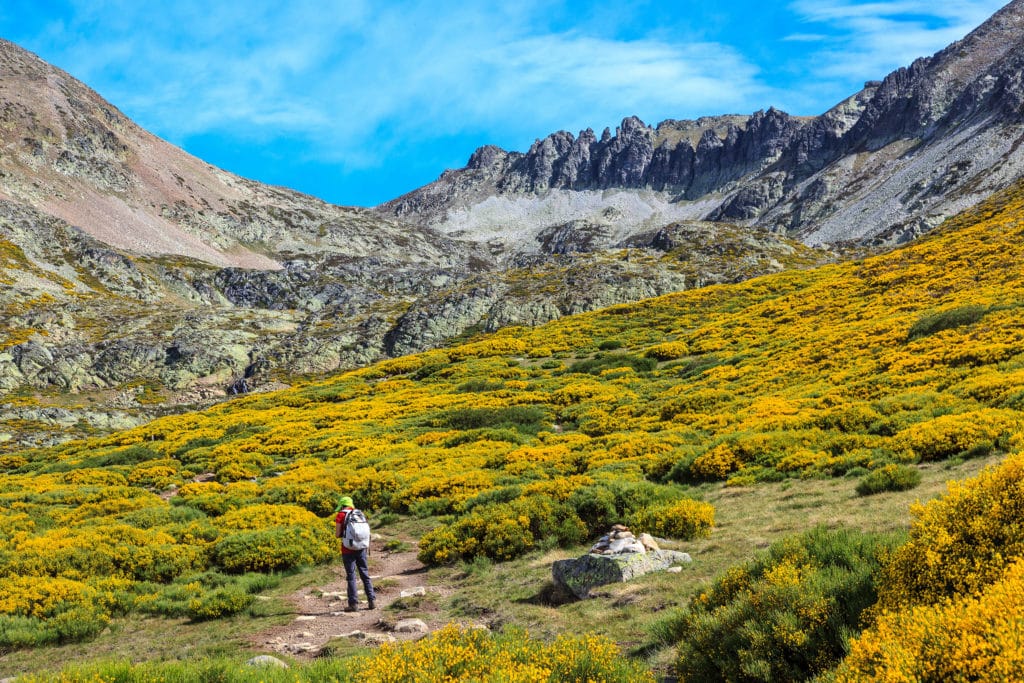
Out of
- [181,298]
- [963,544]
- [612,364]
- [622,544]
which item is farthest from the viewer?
[181,298]

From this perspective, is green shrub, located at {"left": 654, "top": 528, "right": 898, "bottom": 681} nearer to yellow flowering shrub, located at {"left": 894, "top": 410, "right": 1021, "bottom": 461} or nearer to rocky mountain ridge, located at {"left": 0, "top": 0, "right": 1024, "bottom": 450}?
yellow flowering shrub, located at {"left": 894, "top": 410, "right": 1021, "bottom": 461}

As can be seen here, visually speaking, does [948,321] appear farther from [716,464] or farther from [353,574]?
[353,574]

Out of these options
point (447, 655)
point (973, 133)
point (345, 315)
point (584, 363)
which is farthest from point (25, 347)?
point (973, 133)

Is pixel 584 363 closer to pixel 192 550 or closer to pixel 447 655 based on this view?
pixel 192 550

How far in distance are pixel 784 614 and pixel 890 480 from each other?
25.7 ft

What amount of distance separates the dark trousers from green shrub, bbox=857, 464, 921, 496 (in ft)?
35.0

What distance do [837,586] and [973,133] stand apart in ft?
594

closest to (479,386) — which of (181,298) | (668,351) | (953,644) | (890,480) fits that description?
(668,351)

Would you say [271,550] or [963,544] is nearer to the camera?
[963,544]

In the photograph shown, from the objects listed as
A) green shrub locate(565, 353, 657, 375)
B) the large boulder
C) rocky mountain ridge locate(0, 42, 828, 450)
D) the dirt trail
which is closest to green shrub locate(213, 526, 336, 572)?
the dirt trail

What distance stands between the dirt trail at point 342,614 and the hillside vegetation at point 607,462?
0.99 metres

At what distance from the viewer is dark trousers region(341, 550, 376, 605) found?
12000 millimetres

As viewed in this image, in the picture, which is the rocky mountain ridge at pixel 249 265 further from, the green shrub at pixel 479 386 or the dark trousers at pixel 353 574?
the dark trousers at pixel 353 574

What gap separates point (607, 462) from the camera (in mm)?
20188
